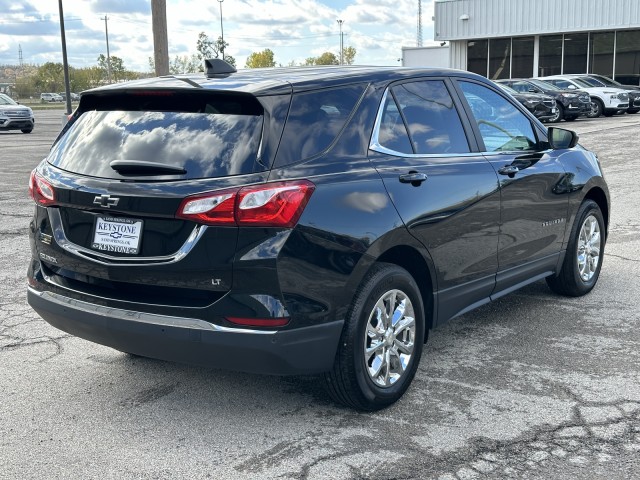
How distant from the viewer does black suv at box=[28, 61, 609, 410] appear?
360 cm

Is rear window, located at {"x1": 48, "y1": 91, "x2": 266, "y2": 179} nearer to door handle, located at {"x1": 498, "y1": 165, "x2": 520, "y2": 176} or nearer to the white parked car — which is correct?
door handle, located at {"x1": 498, "y1": 165, "x2": 520, "y2": 176}

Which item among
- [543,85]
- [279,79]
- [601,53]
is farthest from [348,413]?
[601,53]

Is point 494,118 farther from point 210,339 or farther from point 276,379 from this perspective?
point 210,339

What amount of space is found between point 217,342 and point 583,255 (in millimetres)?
3628

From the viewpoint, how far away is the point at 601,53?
4162cm

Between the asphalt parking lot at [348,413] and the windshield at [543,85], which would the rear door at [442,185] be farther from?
the windshield at [543,85]

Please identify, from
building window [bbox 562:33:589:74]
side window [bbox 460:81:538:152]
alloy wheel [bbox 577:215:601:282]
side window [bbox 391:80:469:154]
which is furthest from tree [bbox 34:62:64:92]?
side window [bbox 391:80:469:154]

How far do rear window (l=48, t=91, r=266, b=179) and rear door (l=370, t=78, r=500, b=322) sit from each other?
0.78 meters

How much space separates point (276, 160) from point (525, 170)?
225cm

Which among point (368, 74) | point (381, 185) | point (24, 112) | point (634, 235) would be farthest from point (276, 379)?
point (24, 112)

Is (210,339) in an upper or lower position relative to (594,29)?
lower

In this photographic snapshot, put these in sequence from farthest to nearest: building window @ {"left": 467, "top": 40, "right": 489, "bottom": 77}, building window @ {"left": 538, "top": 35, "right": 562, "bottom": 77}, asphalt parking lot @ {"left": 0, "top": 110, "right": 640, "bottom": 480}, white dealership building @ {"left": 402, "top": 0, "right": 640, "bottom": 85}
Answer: building window @ {"left": 467, "top": 40, "right": 489, "bottom": 77}, building window @ {"left": 538, "top": 35, "right": 562, "bottom": 77}, white dealership building @ {"left": 402, "top": 0, "right": 640, "bottom": 85}, asphalt parking lot @ {"left": 0, "top": 110, "right": 640, "bottom": 480}

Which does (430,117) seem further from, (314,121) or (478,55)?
(478,55)

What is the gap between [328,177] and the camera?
3.83 m
